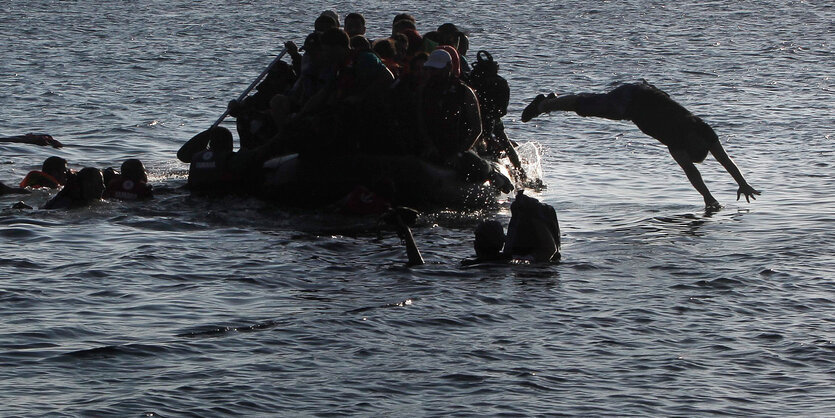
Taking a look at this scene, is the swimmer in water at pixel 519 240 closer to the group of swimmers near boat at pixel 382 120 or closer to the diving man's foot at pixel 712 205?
the group of swimmers near boat at pixel 382 120

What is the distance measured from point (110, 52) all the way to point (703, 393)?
25066 mm

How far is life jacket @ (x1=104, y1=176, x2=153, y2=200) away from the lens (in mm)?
15836

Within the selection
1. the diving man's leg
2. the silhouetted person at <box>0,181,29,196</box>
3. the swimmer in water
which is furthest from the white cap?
the silhouetted person at <box>0,181,29,196</box>

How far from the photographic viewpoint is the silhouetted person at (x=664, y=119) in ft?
52.5

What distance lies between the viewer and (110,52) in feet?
106

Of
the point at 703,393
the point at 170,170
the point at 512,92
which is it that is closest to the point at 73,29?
the point at 512,92

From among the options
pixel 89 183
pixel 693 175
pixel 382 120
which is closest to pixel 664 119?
pixel 693 175

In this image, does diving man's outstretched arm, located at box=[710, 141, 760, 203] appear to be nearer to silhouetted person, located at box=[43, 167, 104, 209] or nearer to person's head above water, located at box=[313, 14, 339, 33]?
person's head above water, located at box=[313, 14, 339, 33]

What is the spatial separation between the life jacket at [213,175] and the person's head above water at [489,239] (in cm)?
404

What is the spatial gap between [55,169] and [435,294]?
6734 millimetres

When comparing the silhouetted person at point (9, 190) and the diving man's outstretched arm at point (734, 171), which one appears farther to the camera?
the silhouetted person at point (9, 190)

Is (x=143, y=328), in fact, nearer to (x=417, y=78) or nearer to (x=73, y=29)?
(x=417, y=78)

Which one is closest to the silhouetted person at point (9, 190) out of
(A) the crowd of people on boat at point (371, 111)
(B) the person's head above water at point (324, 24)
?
(A) the crowd of people on boat at point (371, 111)

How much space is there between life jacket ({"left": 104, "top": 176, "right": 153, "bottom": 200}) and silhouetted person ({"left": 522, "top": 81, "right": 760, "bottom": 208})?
4266mm
